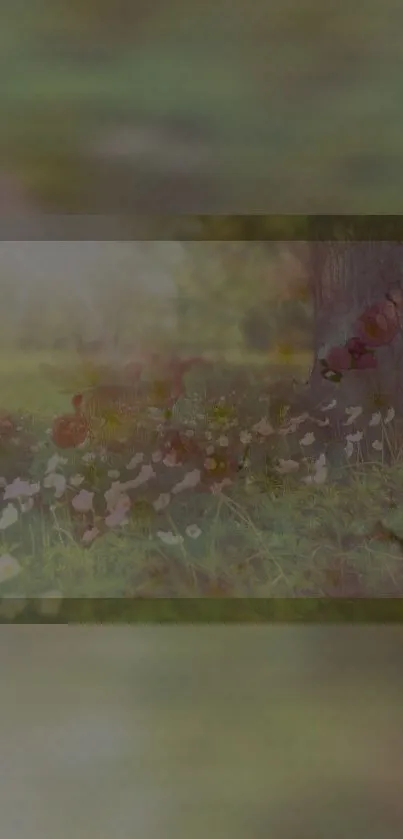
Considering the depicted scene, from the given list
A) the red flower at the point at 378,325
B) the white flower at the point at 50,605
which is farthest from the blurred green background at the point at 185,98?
the white flower at the point at 50,605

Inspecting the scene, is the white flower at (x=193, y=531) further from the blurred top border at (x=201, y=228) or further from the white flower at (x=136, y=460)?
the blurred top border at (x=201, y=228)

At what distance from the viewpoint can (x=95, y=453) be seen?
1111 millimetres

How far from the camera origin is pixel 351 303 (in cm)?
112

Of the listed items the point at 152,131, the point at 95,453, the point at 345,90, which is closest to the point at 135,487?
the point at 95,453

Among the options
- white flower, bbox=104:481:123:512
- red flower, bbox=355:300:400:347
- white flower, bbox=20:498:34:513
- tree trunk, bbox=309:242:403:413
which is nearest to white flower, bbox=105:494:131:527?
white flower, bbox=104:481:123:512

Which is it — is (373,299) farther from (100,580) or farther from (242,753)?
(242,753)

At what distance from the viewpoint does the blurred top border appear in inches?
43.7

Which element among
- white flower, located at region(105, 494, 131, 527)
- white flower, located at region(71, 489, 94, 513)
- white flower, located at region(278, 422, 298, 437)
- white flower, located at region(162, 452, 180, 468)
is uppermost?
white flower, located at region(278, 422, 298, 437)

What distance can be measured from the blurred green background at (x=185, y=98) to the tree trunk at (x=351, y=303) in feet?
0.23

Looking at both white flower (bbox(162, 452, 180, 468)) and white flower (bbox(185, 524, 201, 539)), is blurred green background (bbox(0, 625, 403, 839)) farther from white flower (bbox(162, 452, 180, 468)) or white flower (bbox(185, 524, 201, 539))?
white flower (bbox(162, 452, 180, 468))

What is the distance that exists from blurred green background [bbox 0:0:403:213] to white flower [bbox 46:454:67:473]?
36 cm

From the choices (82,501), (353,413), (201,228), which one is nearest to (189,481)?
(82,501)

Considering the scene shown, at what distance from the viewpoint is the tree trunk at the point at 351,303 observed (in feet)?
3.67

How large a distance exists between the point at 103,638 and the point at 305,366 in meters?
0.49
